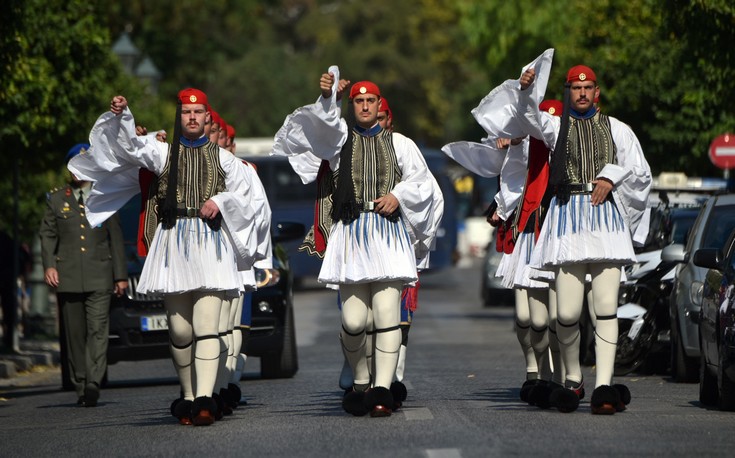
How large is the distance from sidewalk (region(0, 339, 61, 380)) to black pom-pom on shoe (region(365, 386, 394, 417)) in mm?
7978

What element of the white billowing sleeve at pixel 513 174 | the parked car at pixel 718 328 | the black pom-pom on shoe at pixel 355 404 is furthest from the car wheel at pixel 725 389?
the black pom-pom on shoe at pixel 355 404

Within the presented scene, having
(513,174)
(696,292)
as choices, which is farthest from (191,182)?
(696,292)

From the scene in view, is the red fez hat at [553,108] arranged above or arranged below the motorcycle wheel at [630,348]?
above

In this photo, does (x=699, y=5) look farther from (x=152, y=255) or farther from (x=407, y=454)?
(x=407, y=454)

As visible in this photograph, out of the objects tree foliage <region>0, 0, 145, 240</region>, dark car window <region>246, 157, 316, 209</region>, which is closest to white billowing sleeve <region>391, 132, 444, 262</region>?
tree foliage <region>0, 0, 145, 240</region>

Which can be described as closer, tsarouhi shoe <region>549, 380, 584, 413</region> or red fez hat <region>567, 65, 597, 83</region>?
tsarouhi shoe <region>549, 380, 584, 413</region>

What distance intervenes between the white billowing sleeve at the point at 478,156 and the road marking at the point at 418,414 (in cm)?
178

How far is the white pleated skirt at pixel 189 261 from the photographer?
1045 centimetres

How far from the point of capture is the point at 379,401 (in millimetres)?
10344

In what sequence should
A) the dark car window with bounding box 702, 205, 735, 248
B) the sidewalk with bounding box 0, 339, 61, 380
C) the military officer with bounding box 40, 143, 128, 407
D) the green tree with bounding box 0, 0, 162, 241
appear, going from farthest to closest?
the green tree with bounding box 0, 0, 162, 241 → the sidewalk with bounding box 0, 339, 61, 380 → the dark car window with bounding box 702, 205, 735, 248 → the military officer with bounding box 40, 143, 128, 407

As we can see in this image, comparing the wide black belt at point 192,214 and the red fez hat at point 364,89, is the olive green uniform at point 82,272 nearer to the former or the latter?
the wide black belt at point 192,214

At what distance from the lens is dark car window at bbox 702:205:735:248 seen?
1459 cm

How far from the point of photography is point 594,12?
31.6m

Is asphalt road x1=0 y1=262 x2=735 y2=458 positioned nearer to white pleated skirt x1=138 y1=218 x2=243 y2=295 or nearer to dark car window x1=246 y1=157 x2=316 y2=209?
white pleated skirt x1=138 y1=218 x2=243 y2=295
